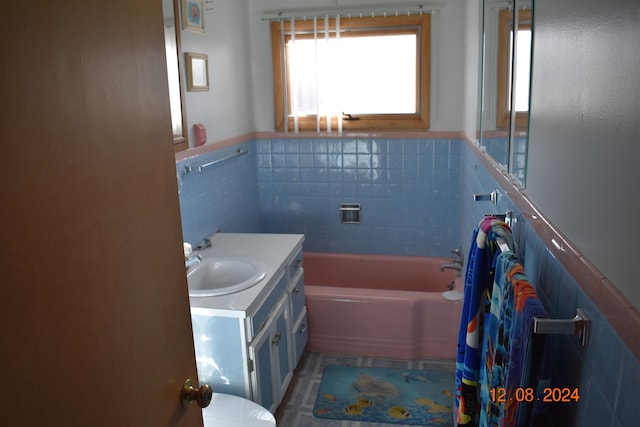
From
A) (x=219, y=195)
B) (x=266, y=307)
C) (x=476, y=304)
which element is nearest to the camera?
(x=476, y=304)

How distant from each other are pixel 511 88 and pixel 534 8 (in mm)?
357

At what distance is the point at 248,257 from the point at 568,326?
1.79 metres

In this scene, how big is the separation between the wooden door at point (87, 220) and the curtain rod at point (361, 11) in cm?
255

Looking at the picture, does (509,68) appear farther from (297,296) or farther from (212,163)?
(212,163)

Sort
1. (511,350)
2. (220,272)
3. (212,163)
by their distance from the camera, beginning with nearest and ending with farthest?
(511,350) < (220,272) < (212,163)

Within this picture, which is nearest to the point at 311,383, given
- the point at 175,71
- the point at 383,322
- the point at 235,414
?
the point at 383,322

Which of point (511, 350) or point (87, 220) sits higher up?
point (87, 220)

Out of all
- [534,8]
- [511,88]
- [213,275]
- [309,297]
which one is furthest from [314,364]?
A: [534,8]

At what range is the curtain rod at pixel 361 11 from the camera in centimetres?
327

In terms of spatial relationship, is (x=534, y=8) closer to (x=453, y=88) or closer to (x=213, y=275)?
(x=213, y=275)

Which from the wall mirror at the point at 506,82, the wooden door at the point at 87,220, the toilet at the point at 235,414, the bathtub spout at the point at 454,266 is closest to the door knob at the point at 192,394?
the wooden door at the point at 87,220

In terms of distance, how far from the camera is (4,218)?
625 mm

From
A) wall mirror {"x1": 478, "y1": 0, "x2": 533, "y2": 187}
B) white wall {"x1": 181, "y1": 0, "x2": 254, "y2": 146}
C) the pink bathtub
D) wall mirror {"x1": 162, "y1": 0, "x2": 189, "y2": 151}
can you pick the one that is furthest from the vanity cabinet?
wall mirror {"x1": 478, "y1": 0, "x2": 533, "y2": 187}

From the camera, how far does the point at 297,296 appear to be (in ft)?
9.05
